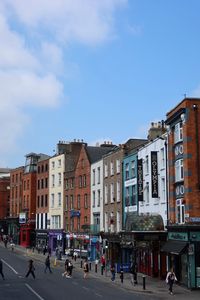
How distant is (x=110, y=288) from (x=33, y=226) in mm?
63956

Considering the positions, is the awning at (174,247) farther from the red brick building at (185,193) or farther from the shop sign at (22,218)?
the shop sign at (22,218)

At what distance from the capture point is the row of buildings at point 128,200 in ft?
126

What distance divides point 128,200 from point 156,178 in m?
10.6

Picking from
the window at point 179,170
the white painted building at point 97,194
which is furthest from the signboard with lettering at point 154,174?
the white painted building at point 97,194

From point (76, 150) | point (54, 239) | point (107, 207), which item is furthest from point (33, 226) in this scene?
point (107, 207)

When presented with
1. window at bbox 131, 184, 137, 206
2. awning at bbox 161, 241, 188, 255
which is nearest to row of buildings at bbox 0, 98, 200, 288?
awning at bbox 161, 241, 188, 255

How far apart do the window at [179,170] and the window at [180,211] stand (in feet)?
5.85

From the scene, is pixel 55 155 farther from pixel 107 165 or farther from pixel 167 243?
pixel 167 243

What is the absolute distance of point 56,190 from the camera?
85375 mm

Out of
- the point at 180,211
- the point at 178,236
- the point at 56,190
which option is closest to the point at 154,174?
the point at 180,211

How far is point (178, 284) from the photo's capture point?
3931cm

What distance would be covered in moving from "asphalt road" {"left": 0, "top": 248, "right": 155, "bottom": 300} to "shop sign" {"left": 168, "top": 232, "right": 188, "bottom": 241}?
5718 mm

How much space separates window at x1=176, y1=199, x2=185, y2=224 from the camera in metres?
39.5

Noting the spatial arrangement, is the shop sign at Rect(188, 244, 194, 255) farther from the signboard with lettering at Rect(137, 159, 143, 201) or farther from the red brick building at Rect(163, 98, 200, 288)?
the signboard with lettering at Rect(137, 159, 143, 201)
